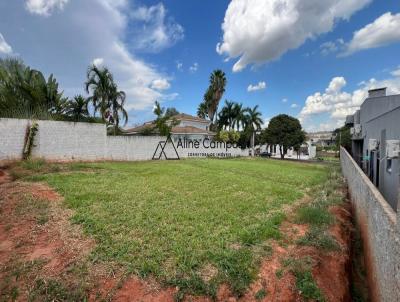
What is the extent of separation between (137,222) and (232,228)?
1.83 m

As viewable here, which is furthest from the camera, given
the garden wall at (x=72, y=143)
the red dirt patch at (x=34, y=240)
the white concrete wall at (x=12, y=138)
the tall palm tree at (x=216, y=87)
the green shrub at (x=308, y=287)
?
the tall palm tree at (x=216, y=87)

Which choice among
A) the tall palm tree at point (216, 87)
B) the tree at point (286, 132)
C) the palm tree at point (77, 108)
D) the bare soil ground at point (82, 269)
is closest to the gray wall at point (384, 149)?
the bare soil ground at point (82, 269)

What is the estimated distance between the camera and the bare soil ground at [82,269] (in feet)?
8.56

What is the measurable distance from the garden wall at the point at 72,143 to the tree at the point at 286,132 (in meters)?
19.6

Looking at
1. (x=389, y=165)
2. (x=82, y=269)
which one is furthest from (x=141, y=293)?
(x=389, y=165)

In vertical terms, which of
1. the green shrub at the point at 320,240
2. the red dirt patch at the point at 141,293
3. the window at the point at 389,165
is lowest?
the red dirt patch at the point at 141,293

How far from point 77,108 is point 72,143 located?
12.1ft

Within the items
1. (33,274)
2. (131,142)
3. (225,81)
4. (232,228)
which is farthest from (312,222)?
(225,81)

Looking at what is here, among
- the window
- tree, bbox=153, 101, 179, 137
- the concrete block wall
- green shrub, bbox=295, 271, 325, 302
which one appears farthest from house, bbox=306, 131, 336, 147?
green shrub, bbox=295, 271, 325, 302

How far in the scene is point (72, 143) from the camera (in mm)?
12859

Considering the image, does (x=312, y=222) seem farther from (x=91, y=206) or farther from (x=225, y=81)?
(x=225, y=81)

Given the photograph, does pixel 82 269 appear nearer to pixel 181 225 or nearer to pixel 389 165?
pixel 181 225

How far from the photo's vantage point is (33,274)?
2.86 metres

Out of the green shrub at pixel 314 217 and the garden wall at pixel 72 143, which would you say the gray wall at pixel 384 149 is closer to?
the green shrub at pixel 314 217
